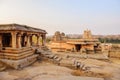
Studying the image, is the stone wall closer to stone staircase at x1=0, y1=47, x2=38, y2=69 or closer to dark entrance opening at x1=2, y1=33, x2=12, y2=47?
stone staircase at x1=0, y1=47, x2=38, y2=69

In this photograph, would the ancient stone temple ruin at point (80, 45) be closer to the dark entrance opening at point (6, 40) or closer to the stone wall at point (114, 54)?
the stone wall at point (114, 54)

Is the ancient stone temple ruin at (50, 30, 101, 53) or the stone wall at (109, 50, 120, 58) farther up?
the ancient stone temple ruin at (50, 30, 101, 53)

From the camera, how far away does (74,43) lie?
1958 cm

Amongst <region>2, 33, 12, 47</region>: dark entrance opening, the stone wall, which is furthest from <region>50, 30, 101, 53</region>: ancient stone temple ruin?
<region>2, 33, 12, 47</region>: dark entrance opening

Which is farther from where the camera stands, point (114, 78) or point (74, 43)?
point (74, 43)

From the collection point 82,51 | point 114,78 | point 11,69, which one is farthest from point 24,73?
point 82,51

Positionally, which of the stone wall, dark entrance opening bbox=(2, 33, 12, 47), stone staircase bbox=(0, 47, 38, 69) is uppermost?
dark entrance opening bbox=(2, 33, 12, 47)

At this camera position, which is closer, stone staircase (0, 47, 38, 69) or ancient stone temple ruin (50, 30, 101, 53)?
stone staircase (0, 47, 38, 69)

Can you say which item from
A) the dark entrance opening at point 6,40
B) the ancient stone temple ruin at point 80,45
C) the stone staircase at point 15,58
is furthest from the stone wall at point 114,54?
the dark entrance opening at point 6,40

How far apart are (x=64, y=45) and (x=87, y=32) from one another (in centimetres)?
532

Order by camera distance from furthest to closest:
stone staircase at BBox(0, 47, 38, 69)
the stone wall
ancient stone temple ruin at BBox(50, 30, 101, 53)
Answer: ancient stone temple ruin at BBox(50, 30, 101, 53) < the stone wall < stone staircase at BBox(0, 47, 38, 69)

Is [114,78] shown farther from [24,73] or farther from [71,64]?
[24,73]

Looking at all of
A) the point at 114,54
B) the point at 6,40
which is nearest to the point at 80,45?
the point at 114,54

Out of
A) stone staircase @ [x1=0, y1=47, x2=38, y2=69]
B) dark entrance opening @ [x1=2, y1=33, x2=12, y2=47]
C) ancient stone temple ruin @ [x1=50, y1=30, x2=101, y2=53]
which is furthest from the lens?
ancient stone temple ruin @ [x1=50, y1=30, x2=101, y2=53]
